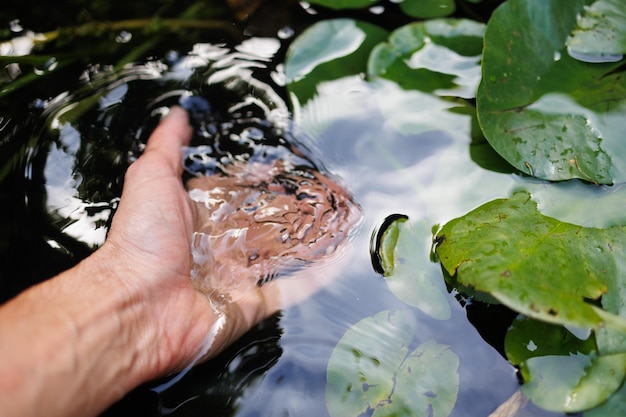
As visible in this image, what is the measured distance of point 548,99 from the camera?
1452 mm

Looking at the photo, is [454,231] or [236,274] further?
[236,274]

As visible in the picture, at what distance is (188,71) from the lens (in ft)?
6.14

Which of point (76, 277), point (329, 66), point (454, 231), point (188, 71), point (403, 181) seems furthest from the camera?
point (188, 71)

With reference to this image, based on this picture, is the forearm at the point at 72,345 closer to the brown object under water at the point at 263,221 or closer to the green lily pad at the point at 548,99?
the brown object under water at the point at 263,221

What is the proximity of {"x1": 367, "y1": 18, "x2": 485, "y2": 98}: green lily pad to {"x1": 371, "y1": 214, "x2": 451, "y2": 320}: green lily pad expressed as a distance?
21.5 inches

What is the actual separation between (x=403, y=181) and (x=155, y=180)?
75cm

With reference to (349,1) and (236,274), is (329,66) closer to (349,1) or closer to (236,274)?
(349,1)

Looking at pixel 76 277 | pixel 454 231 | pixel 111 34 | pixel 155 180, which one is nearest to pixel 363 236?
pixel 454 231

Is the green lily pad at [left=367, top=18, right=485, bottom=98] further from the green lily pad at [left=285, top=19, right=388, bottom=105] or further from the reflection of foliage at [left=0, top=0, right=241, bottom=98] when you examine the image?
the reflection of foliage at [left=0, top=0, right=241, bottom=98]

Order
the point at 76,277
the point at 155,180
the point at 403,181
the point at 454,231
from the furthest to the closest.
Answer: the point at 403,181, the point at 155,180, the point at 454,231, the point at 76,277

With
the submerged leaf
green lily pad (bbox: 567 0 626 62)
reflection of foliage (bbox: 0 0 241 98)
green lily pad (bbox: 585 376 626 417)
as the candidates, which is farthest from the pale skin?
green lily pad (bbox: 567 0 626 62)

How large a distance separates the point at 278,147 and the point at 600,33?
1.06 meters

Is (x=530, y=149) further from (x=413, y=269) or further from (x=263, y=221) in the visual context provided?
(x=263, y=221)

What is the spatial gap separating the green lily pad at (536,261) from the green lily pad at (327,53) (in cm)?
72
